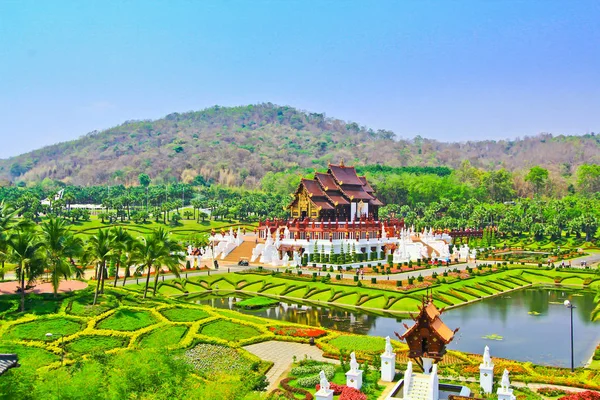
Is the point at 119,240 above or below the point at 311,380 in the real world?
above

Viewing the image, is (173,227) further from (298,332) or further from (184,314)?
(298,332)

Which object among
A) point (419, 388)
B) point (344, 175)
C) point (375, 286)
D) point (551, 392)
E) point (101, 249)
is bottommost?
point (551, 392)

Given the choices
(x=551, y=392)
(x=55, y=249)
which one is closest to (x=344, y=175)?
(x=55, y=249)

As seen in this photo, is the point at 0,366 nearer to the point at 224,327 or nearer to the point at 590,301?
the point at 224,327

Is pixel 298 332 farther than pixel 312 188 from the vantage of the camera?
No

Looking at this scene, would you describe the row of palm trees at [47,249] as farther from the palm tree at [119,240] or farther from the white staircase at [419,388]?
the white staircase at [419,388]

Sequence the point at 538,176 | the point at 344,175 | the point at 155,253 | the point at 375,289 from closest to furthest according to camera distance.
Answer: the point at 155,253 < the point at 375,289 < the point at 344,175 < the point at 538,176

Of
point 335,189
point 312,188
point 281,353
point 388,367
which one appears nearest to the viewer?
point 388,367
